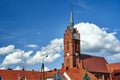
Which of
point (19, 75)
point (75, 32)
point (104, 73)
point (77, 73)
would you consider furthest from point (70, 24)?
point (19, 75)

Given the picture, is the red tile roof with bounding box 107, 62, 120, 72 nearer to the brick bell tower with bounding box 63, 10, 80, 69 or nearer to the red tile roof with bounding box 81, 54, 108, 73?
the red tile roof with bounding box 81, 54, 108, 73

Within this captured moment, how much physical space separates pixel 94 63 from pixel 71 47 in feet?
30.5

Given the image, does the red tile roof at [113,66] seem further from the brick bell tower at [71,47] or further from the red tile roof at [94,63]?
the brick bell tower at [71,47]

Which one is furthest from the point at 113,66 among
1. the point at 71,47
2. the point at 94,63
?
the point at 71,47

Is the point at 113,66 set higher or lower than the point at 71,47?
lower

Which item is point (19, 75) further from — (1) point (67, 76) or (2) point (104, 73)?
(2) point (104, 73)

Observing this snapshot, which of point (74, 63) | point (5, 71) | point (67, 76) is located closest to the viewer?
point (5, 71)

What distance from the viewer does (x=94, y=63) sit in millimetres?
103125

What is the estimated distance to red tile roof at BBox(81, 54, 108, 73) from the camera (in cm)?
9899

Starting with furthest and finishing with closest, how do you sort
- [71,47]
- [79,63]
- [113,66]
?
[113,66], [71,47], [79,63]

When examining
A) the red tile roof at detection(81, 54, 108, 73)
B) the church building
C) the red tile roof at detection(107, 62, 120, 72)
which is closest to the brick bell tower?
the church building

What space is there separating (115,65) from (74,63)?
16.8m

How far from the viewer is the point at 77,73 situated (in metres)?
85.3

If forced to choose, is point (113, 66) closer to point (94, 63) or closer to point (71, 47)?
point (94, 63)
